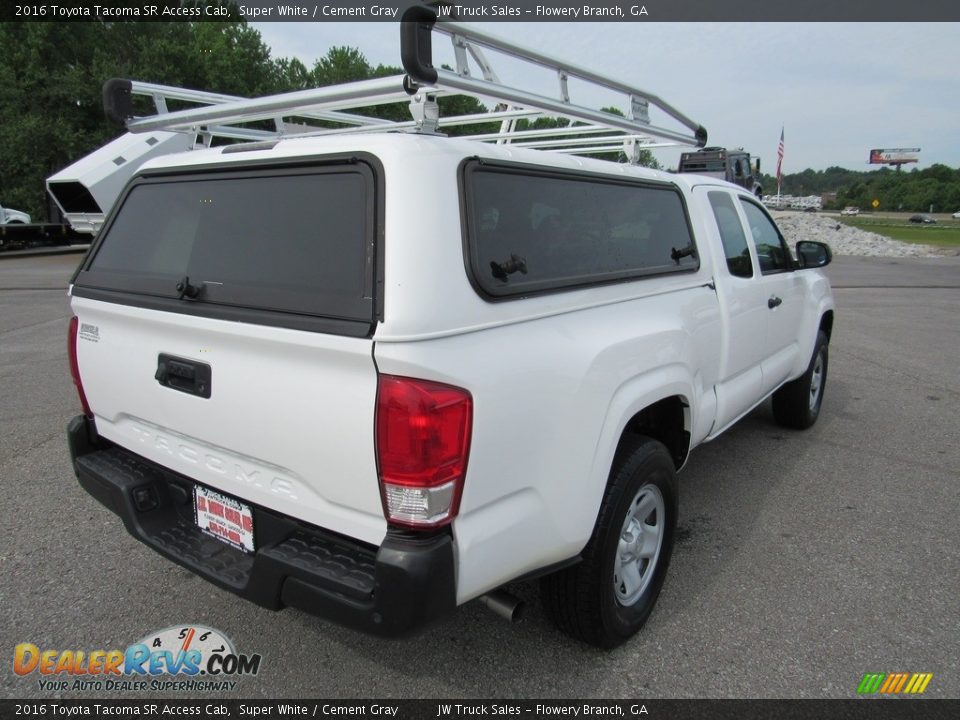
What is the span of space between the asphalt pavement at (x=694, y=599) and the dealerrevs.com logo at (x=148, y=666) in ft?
0.14

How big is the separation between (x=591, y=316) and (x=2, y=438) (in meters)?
4.47

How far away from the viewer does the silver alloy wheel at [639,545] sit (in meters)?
2.55

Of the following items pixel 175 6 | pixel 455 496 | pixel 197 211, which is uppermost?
pixel 175 6

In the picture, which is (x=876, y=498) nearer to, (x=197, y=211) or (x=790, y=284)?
(x=790, y=284)

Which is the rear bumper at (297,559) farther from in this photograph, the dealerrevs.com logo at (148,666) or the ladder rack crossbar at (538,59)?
the ladder rack crossbar at (538,59)

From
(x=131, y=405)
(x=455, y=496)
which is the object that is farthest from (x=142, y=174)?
(x=455, y=496)

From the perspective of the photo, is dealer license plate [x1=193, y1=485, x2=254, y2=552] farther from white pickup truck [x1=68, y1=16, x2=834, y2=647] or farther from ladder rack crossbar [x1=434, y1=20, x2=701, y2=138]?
ladder rack crossbar [x1=434, y1=20, x2=701, y2=138]

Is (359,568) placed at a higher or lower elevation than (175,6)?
lower

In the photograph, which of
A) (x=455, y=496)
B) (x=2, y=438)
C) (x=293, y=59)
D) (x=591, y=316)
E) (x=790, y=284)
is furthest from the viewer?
(x=293, y=59)

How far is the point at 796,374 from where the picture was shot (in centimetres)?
468

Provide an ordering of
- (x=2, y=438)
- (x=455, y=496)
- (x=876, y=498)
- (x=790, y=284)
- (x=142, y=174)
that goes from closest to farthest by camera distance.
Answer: (x=455, y=496)
(x=142, y=174)
(x=876, y=498)
(x=790, y=284)
(x=2, y=438)

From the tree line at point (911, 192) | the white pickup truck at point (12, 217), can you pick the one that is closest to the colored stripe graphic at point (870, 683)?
the white pickup truck at point (12, 217)

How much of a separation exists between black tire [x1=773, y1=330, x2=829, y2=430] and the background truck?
17.8m

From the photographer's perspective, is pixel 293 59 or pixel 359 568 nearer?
pixel 359 568
